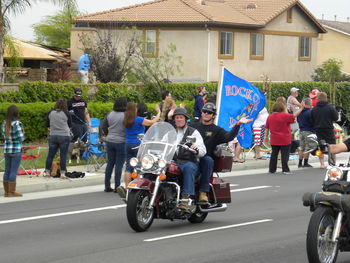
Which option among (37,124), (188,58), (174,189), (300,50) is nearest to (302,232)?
(174,189)

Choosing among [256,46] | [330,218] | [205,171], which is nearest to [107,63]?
[256,46]

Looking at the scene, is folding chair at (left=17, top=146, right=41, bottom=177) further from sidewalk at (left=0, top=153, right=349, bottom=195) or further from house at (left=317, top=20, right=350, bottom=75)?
house at (left=317, top=20, right=350, bottom=75)

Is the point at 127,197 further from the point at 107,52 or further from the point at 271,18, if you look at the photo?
the point at 271,18

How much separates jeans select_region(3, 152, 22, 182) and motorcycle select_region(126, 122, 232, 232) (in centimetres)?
424

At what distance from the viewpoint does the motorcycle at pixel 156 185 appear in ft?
39.1

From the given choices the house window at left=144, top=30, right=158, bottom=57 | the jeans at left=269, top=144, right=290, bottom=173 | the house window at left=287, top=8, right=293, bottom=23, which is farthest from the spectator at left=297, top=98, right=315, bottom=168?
the house window at left=287, top=8, right=293, bottom=23

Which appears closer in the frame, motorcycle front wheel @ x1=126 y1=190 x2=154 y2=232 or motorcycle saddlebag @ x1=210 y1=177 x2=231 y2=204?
motorcycle front wheel @ x1=126 y1=190 x2=154 y2=232

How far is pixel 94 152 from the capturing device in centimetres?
2022

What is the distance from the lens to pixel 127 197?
39.0ft

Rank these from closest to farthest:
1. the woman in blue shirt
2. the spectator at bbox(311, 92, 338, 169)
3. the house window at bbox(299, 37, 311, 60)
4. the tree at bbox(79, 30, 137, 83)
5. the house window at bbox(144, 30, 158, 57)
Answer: the woman in blue shirt → the spectator at bbox(311, 92, 338, 169) → the tree at bbox(79, 30, 137, 83) → the house window at bbox(144, 30, 158, 57) → the house window at bbox(299, 37, 311, 60)

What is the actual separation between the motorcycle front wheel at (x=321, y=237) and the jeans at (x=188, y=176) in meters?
3.34

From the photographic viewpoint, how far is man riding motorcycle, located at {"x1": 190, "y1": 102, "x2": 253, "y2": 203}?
12.7 metres

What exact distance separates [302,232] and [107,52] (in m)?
28.0

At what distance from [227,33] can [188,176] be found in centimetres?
3785
